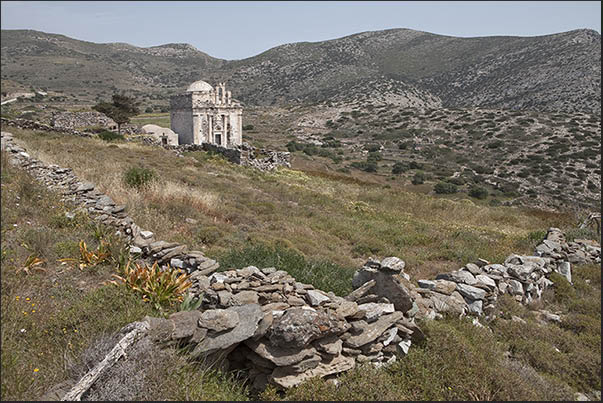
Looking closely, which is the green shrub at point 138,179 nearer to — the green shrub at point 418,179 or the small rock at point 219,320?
the small rock at point 219,320

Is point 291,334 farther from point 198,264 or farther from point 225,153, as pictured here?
point 225,153

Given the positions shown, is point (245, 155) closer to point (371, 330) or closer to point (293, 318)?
point (371, 330)

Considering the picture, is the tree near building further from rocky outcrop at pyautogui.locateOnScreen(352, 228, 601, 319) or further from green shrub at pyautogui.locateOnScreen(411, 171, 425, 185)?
rocky outcrop at pyautogui.locateOnScreen(352, 228, 601, 319)

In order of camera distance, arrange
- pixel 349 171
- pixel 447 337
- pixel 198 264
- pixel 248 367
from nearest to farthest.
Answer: pixel 248 367 < pixel 447 337 < pixel 198 264 < pixel 349 171

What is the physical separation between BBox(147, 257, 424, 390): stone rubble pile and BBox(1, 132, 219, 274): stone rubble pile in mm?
1287

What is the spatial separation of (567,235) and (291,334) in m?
12.8

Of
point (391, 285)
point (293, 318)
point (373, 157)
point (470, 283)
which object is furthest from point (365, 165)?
point (293, 318)

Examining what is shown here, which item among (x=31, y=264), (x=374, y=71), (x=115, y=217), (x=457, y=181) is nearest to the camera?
(x=31, y=264)

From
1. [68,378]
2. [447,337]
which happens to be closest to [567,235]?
[447,337]

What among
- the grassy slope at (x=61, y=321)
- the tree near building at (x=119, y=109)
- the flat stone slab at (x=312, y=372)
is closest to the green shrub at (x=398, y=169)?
the tree near building at (x=119, y=109)

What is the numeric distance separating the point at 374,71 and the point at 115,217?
95569 millimetres

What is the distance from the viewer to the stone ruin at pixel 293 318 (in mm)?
4000

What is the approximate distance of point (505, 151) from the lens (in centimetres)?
4488

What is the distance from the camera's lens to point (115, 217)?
28.2ft
